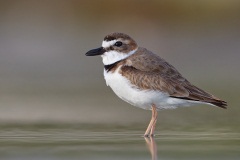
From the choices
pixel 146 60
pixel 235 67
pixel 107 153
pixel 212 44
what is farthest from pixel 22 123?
pixel 212 44

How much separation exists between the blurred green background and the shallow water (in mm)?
4175

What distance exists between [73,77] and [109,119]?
737cm

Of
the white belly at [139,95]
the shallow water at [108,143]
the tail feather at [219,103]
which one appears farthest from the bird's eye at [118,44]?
the tail feather at [219,103]

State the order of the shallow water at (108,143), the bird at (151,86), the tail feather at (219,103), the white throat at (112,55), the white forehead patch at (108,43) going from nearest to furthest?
the shallow water at (108,143) < the tail feather at (219,103) < the bird at (151,86) < the white throat at (112,55) < the white forehead patch at (108,43)

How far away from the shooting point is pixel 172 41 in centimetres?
2517

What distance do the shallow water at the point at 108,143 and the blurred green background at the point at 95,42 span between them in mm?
4175

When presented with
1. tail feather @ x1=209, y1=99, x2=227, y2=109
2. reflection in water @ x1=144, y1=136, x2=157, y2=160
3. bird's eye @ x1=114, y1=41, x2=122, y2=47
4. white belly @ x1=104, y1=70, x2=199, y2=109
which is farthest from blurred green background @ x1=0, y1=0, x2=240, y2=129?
reflection in water @ x1=144, y1=136, x2=157, y2=160

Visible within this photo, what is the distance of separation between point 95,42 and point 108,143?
14475 millimetres

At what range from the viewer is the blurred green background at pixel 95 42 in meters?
18.3

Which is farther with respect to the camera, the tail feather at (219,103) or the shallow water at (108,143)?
the tail feather at (219,103)

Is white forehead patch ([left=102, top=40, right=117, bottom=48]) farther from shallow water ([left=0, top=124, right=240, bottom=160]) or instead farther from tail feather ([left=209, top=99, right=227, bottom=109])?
tail feather ([left=209, top=99, right=227, bottom=109])

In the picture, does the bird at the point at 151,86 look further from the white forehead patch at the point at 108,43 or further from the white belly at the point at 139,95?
the white forehead patch at the point at 108,43

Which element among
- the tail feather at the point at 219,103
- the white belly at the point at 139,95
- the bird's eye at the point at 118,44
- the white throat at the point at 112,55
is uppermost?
the bird's eye at the point at 118,44

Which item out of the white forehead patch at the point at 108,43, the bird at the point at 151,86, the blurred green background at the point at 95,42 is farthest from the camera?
the blurred green background at the point at 95,42
